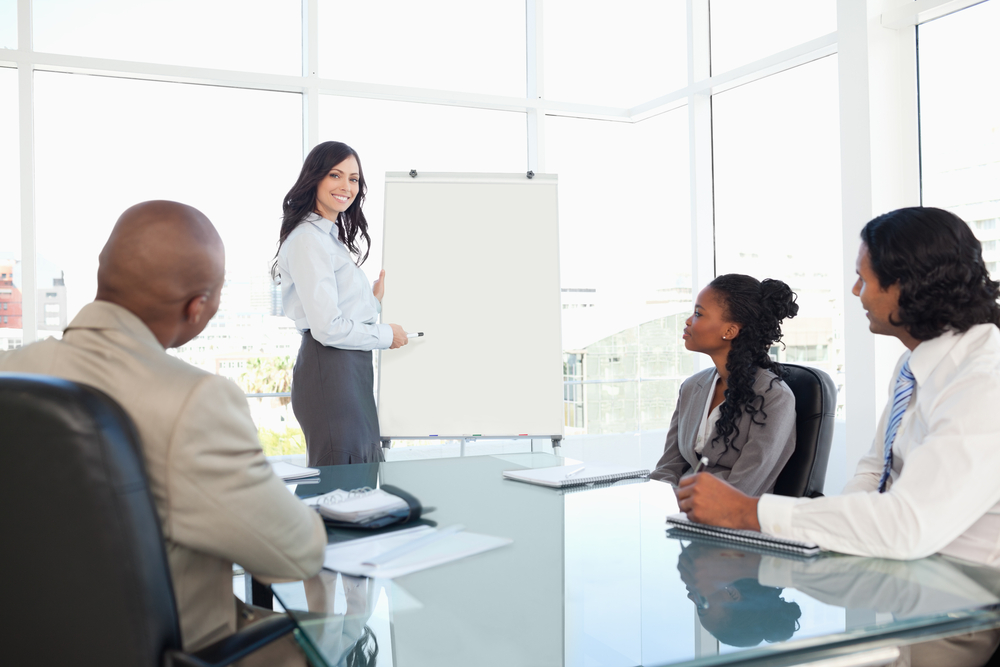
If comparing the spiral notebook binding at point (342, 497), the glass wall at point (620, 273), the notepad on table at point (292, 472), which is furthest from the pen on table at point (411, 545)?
the glass wall at point (620, 273)

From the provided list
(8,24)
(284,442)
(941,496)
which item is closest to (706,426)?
(941,496)

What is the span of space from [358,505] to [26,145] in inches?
141

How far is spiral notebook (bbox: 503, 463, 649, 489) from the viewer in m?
2.05

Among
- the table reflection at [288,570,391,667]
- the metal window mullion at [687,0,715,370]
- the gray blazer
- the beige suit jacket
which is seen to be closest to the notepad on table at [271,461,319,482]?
the table reflection at [288,570,391,667]

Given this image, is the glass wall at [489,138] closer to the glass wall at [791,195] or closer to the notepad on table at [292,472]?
the glass wall at [791,195]

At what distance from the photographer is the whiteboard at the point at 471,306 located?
3.73 metres

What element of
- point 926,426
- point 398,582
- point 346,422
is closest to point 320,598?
point 398,582

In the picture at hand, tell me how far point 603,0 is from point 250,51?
2464 mm

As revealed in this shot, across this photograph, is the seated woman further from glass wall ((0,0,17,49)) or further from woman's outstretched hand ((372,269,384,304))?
glass wall ((0,0,17,49))

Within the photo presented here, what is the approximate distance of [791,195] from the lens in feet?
14.5

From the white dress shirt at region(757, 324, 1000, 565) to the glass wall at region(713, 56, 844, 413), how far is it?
2.57 m

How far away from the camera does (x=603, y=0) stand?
5.31 metres

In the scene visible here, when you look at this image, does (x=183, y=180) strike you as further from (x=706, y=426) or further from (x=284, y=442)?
(x=706, y=426)

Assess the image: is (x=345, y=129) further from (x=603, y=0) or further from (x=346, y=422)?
(x=346, y=422)
